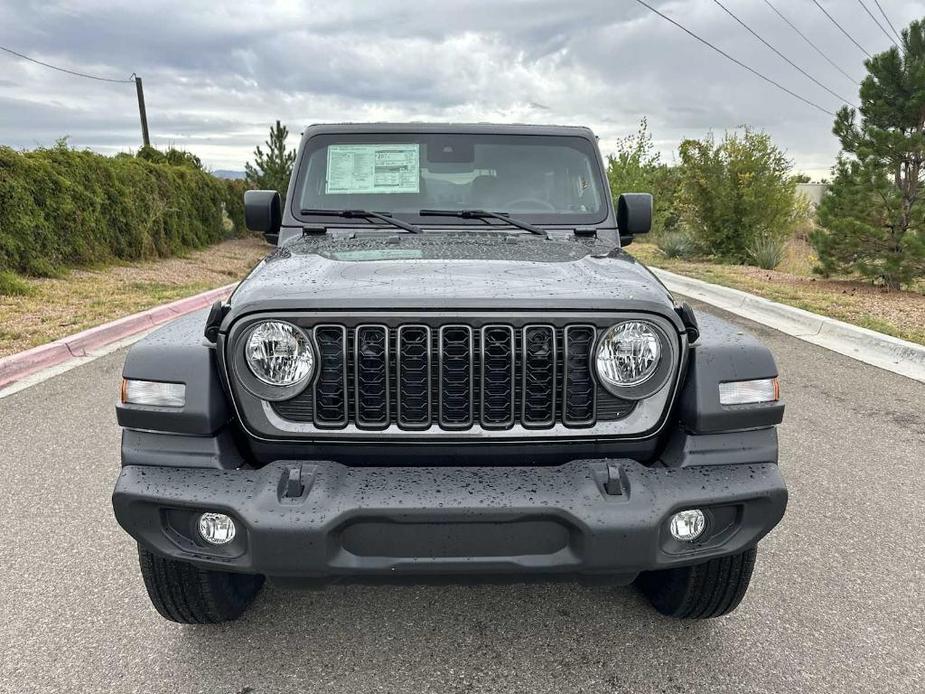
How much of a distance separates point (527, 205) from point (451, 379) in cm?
161

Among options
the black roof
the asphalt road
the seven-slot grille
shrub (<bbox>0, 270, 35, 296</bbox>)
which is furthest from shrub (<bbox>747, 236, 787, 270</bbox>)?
the seven-slot grille

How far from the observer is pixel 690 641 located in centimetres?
250

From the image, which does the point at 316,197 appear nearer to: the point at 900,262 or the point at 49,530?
the point at 49,530

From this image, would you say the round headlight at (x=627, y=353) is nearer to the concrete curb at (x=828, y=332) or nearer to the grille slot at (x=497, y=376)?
the grille slot at (x=497, y=376)

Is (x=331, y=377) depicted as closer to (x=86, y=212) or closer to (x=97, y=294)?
(x=97, y=294)

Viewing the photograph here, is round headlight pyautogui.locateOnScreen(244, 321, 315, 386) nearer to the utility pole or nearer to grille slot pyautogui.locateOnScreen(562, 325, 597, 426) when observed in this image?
grille slot pyautogui.locateOnScreen(562, 325, 597, 426)

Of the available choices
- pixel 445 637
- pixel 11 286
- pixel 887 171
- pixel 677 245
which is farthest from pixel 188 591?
pixel 677 245

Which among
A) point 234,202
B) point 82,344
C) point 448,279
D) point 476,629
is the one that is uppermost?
point 448,279

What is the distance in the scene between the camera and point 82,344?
24.0 ft

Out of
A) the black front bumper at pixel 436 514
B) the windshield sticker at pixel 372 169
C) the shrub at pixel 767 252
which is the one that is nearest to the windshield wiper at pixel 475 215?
the windshield sticker at pixel 372 169

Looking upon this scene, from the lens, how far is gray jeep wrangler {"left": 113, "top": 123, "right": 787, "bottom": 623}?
6.41 ft

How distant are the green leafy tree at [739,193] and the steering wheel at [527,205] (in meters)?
15.2

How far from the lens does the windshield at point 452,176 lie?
3.42 meters

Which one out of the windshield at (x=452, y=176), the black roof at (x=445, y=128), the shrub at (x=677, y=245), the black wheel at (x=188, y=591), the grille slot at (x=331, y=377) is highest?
the black roof at (x=445, y=128)
